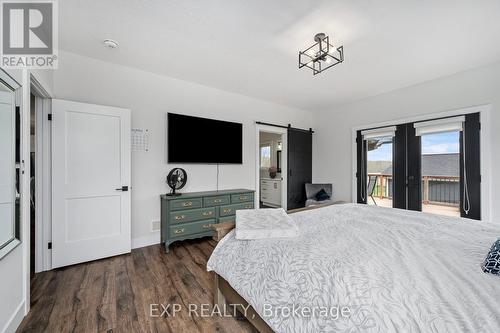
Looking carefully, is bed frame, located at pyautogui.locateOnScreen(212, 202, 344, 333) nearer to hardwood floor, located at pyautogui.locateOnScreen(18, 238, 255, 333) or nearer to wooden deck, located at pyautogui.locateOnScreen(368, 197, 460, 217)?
hardwood floor, located at pyautogui.locateOnScreen(18, 238, 255, 333)

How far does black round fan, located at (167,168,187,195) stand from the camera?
313 cm

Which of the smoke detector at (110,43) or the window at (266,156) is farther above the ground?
the smoke detector at (110,43)

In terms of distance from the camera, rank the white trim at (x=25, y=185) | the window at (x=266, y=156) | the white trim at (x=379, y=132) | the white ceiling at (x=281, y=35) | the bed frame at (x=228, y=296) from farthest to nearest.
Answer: the window at (x=266, y=156)
the white trim at (x=379, y=132)
the white ceiling at (x=281, y=35)
the white trim at (x=25, y=185)
the bed frame at (x=228, y=296)

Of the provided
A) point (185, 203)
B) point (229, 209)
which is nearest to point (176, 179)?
point (185, 203)

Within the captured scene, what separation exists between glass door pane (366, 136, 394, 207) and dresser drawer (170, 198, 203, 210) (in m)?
3.28

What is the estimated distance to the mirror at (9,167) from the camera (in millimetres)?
1429

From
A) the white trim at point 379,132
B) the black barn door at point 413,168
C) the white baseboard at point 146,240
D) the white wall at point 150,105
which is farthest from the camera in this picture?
the white trim at point 379,132

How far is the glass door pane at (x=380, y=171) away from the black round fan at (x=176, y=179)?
3.52m

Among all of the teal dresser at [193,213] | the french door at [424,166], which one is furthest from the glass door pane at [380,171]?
the teal dresser at [193,213]

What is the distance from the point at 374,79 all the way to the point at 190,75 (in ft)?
9.50

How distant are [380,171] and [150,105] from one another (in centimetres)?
424

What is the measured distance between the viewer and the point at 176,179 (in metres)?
3.16

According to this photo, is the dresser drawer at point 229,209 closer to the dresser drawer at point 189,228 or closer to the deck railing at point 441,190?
the dresser drawer at point 189,228

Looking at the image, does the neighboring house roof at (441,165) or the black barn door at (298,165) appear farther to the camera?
the black barn door at (298,165)
